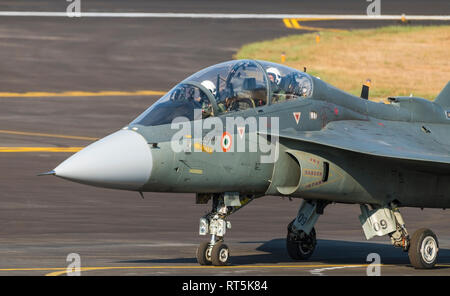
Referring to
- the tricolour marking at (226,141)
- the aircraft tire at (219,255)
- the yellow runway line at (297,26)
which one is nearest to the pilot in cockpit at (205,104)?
the tricolour marking at (226,141)

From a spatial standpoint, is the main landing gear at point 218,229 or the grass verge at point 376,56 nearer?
the main landing gear at point 218,229

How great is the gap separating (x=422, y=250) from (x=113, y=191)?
1235cm

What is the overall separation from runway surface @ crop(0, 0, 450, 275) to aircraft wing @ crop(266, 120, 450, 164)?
2.10 meters

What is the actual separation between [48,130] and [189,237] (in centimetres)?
1699

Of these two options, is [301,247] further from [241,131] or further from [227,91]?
[227,91]

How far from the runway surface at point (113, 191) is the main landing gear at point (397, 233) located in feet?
1.19

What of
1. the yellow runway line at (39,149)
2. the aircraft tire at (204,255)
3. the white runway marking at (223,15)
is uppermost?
the white runway marking at (223,15)

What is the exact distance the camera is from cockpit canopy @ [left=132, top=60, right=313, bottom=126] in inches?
658

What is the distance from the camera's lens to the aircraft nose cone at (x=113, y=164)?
50.1 ft

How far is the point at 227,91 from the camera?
17219 millimetres
